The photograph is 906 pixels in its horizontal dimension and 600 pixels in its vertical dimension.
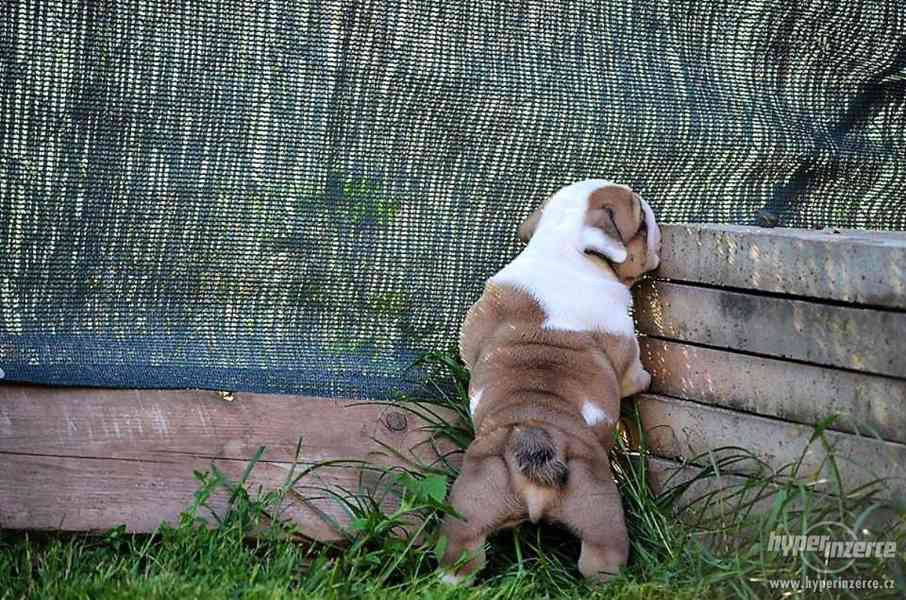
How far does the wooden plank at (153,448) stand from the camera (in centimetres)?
362

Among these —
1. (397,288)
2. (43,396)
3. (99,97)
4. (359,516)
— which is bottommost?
(359,516)

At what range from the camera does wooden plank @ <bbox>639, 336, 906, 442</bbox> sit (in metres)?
3.23

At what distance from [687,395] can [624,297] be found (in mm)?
373

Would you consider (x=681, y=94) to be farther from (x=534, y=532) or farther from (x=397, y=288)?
(x=534, y=532)

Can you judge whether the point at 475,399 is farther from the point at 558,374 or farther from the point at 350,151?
the point at 350,151

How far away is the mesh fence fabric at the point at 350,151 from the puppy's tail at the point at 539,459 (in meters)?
0.83

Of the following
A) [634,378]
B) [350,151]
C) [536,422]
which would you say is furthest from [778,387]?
[350,151]

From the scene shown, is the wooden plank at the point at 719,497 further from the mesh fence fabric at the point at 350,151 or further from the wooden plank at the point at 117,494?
the wooden plank at the point at 117,494

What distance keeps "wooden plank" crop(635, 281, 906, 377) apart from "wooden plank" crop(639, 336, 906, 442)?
0.11ft

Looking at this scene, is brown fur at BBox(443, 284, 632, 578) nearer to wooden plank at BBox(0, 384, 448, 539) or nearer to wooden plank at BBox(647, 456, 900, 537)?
wooden plank at BBox(647, 456, 900, 537)

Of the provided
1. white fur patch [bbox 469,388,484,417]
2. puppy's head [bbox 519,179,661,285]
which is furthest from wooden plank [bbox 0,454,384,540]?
puppy's head [bbox 519,179,661,285]

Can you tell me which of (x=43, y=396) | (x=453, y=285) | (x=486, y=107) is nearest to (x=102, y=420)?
(x=43, y=396)

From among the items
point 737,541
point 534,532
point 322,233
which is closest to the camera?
point 737,541

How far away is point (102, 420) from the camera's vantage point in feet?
12.2
